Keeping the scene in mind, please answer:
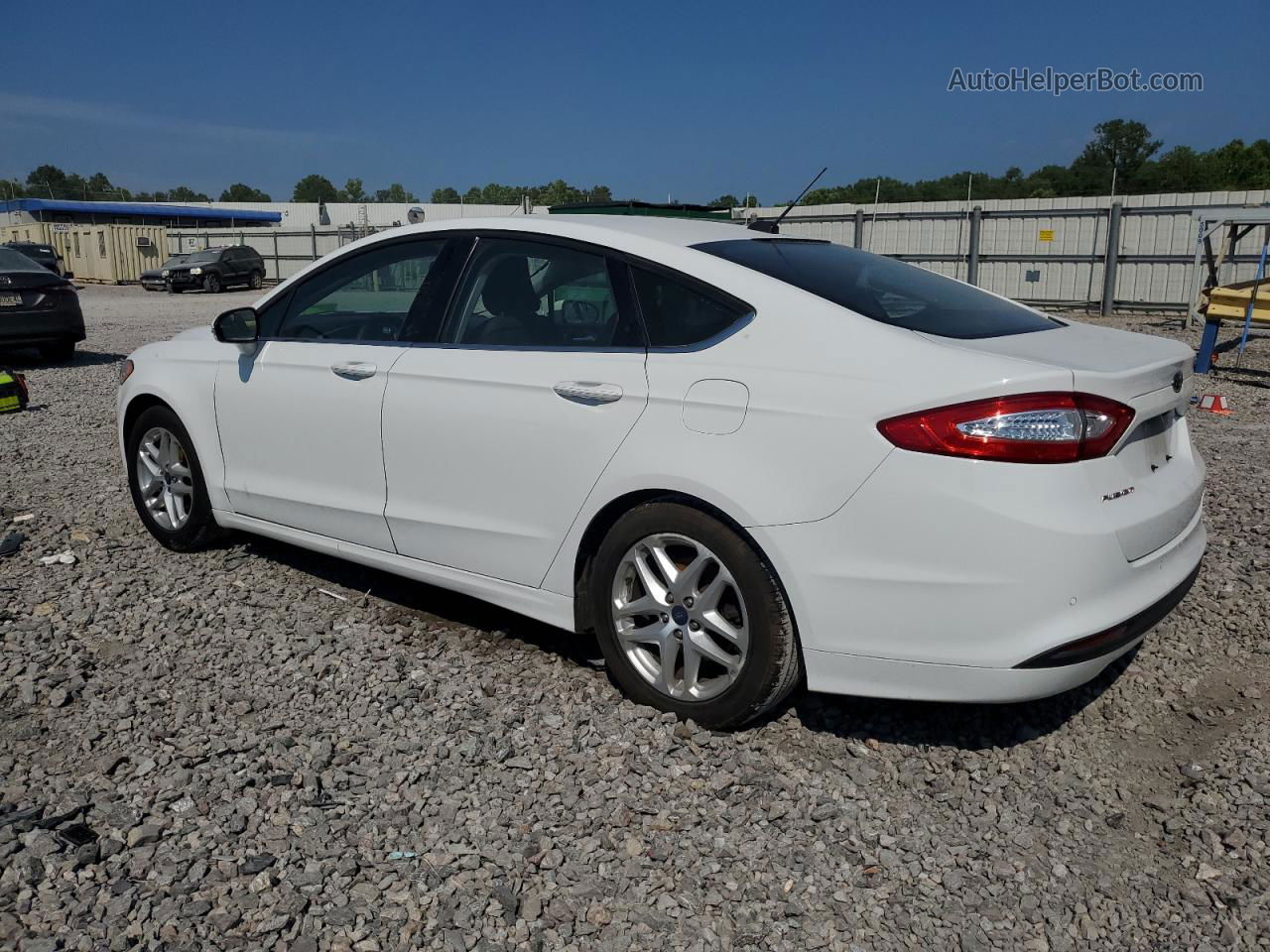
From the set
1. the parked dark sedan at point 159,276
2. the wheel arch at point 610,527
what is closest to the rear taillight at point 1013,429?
the wheel arch at point 610,527

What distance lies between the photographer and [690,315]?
3.31m

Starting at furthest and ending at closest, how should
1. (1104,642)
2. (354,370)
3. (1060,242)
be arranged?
1. (1060,242)
2. (354,370)
3. (1104,642)

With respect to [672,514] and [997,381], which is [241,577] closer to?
[672,514]

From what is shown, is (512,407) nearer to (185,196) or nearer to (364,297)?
(364,297)

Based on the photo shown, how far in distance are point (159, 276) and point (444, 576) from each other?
33429 millimetres

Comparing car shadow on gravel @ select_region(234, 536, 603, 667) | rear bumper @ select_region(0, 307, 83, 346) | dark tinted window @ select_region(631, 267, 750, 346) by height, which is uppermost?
dark tinted window @ select_region(631, 267, 750, 346)

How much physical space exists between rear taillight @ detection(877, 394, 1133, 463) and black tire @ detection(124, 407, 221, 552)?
11.6ft

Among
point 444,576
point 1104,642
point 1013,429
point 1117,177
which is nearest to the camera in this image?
point 1013,429

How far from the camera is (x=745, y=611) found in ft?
10.2

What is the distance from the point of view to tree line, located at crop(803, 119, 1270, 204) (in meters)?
50.8

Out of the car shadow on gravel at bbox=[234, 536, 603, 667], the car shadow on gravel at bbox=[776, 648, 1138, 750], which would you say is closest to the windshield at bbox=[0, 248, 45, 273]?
the car shadow on gravel at bbox=[234, 536, 603, 667]

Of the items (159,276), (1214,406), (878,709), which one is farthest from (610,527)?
(159,276)

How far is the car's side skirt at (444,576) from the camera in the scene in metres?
3.63

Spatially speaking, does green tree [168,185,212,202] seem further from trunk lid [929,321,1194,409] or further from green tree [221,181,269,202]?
trunk lid [929,321,1194,409]
